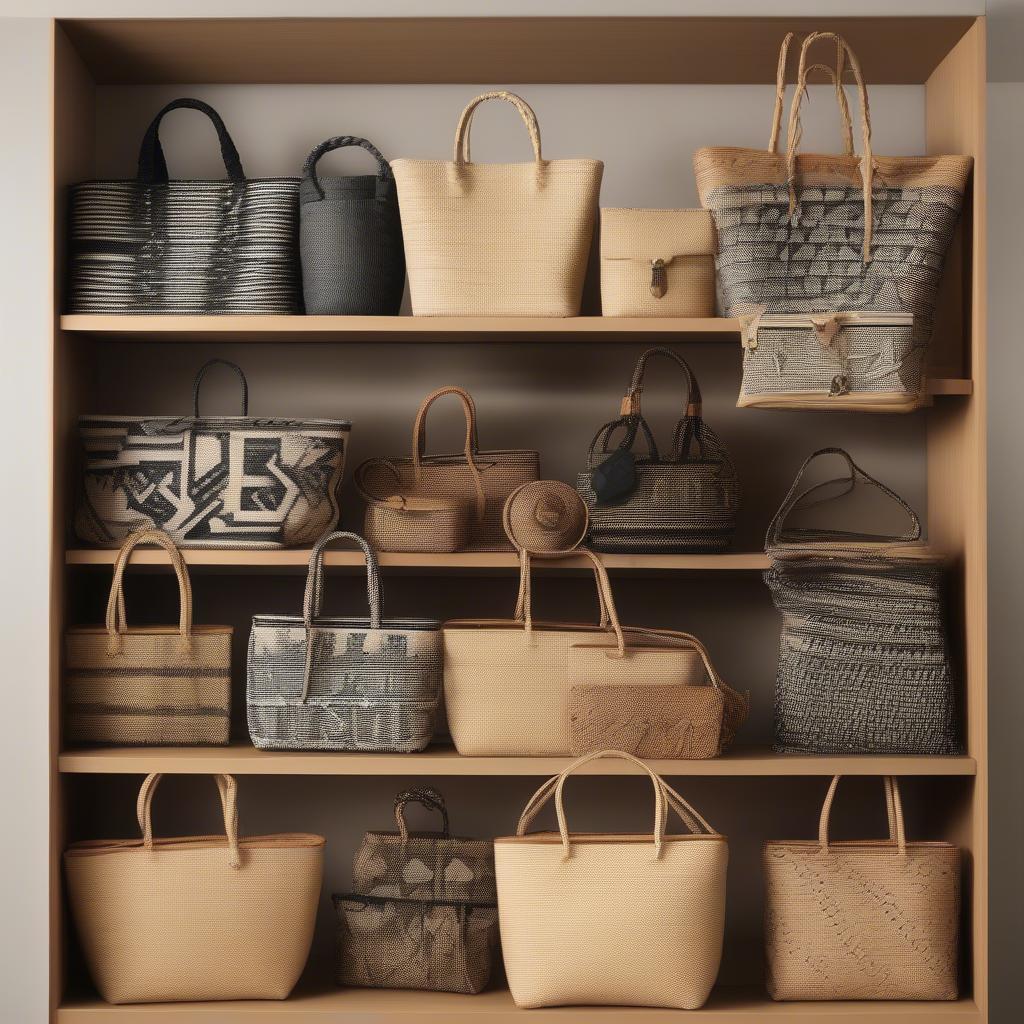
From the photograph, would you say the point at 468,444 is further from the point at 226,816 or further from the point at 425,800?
the point at 226,816

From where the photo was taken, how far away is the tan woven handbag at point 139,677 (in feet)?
7.31

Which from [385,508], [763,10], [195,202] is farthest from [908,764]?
[195,202]

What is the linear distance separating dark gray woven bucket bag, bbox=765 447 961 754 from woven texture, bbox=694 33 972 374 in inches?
16.8

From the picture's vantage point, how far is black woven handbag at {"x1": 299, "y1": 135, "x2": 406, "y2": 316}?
224 centimetres

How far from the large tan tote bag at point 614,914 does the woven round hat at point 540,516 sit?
0.44 metres

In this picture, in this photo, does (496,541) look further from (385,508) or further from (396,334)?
(396,334)

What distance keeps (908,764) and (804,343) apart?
0.82 metres

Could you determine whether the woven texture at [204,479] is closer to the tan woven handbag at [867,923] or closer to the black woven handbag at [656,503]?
the black woven handbag at [656,503]

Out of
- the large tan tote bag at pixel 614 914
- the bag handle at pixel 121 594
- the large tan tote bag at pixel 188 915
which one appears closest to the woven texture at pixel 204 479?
the bag handle at pixel 121 594

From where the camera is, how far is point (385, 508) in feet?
7.42

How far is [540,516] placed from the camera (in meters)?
2.21

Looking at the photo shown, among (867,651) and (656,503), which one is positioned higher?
(656,503)

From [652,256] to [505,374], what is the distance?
50 cm

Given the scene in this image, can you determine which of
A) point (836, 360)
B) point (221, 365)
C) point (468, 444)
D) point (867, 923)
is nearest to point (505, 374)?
point (468, 444)
